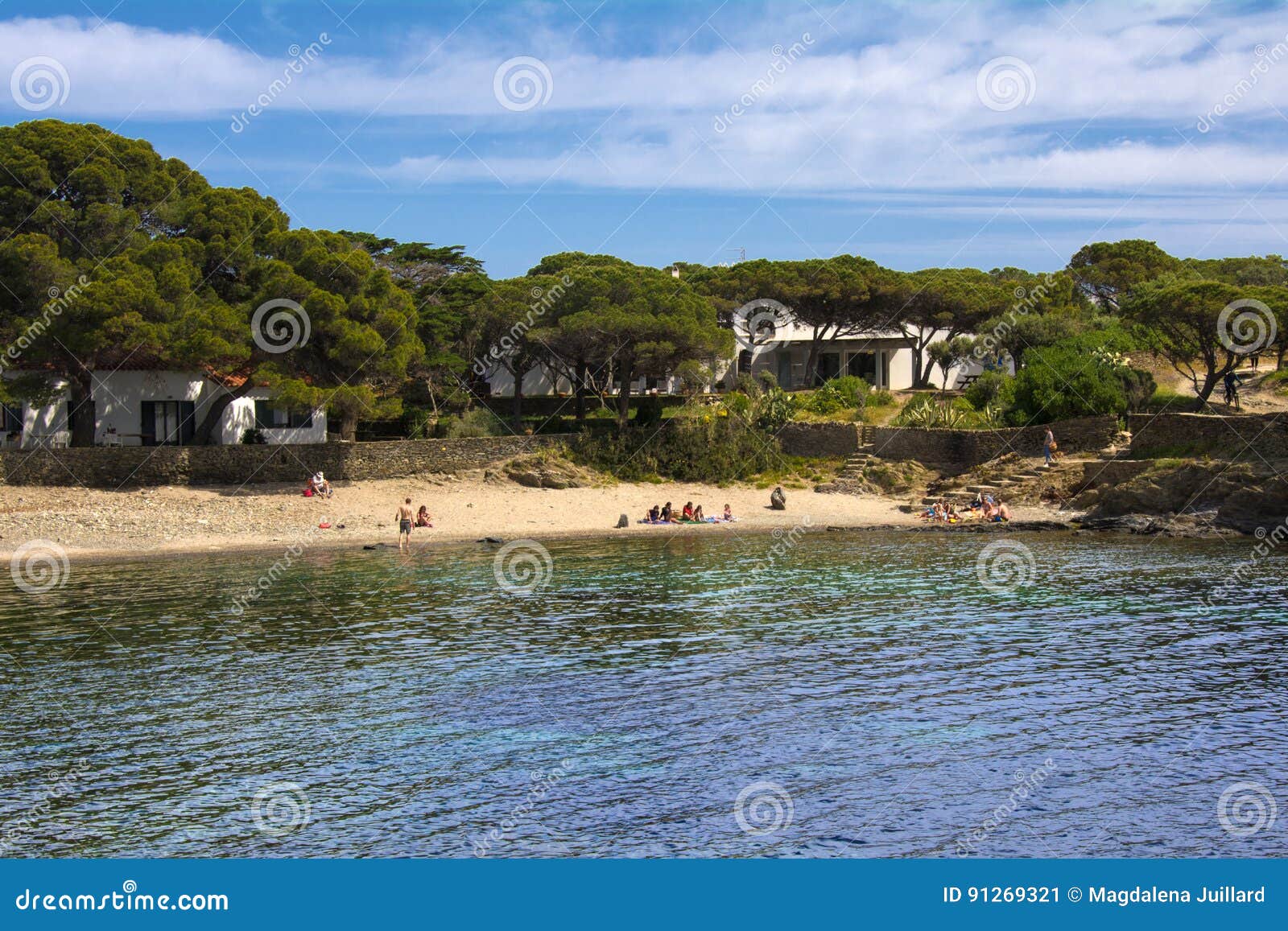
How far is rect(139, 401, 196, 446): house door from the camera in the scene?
5094 centimetres

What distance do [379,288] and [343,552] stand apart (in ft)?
42.8

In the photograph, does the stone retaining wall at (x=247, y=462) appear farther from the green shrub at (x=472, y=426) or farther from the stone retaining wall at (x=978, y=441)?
the stone retaining wall at (x=978, y=441)

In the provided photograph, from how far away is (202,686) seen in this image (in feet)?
67.9

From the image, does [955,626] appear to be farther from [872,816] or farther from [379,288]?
[379,288]

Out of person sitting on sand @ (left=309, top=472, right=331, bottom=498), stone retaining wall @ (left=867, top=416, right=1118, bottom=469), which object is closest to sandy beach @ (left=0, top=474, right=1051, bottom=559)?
person sitting on sand @ (left=309, top=472, right=331, bottom=498)

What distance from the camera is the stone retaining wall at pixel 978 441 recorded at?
45.3 meters

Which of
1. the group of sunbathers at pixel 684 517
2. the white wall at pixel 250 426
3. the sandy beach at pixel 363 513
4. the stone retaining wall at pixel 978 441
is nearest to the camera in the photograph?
the sandy beach at pixel 363 513

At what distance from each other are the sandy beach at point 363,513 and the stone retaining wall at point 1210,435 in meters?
4.84

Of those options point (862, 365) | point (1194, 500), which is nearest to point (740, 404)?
point (862, 365)

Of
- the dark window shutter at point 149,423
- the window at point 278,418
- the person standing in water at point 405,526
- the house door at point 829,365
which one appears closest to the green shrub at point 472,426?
the window at point 278,418

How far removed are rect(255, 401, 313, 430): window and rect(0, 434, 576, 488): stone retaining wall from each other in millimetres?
8455

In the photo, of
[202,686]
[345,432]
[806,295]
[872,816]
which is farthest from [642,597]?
[806,295]

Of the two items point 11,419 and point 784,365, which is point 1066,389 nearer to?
point 784,365

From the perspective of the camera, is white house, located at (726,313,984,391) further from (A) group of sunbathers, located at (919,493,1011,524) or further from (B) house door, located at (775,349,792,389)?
(A) group of sunbathers, located at (919,493,1011,524)
